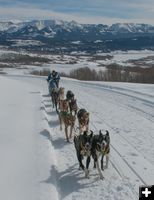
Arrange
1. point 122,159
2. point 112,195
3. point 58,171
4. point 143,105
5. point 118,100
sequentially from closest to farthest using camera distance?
point 112,195
point 58,171
point 122,159
point 143,105
point 118,100

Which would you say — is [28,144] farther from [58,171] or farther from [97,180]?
[97,180]

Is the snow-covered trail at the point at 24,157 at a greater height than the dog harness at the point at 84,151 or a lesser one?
lesser

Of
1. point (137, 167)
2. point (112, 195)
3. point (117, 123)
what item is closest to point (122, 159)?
point (137, 167)

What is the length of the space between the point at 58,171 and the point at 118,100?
49.7ft

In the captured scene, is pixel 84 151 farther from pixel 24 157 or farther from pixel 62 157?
pixel 62 157

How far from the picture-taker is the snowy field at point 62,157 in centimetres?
864

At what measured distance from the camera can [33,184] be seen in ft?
28.9

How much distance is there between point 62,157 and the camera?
1141cm

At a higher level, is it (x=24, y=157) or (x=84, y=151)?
(x=84, y=151)

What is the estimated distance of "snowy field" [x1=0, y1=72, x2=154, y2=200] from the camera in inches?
340

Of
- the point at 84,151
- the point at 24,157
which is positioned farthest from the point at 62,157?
the point at 84,151

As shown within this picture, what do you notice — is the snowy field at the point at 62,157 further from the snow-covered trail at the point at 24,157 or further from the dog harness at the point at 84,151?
the dog harness at the point at 84,151

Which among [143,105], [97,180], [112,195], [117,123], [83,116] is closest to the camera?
[112,195]

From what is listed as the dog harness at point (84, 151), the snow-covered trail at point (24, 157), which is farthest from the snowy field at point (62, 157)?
the dog harness at point (84, 151)
